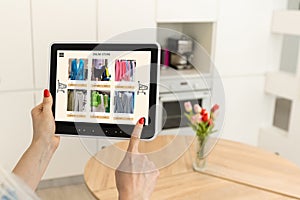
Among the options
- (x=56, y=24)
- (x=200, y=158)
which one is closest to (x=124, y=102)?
(x=200, y=158)

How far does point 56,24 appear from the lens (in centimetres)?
257

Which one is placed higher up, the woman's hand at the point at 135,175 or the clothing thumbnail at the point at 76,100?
the clothing thumbnail at the point at 76,100

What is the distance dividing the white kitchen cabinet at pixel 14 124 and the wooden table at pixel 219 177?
0.92 metres

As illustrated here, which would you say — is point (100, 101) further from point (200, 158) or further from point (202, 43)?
point (202, 43)

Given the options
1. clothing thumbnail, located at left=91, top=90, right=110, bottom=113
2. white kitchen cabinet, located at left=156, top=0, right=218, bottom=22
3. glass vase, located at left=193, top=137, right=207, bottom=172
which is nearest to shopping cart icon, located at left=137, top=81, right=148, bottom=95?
clothing thumbnail, located at left=91, top=90, right=110, bottom=113

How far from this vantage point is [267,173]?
187 cm

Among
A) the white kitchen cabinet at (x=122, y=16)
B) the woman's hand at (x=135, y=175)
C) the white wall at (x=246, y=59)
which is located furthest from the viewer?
the white wall at (x=246, y=59)

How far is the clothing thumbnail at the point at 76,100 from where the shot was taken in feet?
4.15

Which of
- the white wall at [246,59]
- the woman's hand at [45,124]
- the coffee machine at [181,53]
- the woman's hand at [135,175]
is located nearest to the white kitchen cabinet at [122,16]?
the coffee machine at [181,53]

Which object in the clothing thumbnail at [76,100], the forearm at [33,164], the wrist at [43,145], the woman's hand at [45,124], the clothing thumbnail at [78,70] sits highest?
the clothing thumbnail at [78,70]

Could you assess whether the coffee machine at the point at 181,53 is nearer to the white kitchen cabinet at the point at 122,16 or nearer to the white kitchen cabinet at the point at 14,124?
the white kitchen cabinet at the point at 122,16

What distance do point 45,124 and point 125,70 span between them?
1.02ft

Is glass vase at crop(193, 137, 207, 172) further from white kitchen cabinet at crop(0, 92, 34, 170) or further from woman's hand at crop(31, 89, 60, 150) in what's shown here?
white kitchen cabinet at crop(0, 92, 34, 170)

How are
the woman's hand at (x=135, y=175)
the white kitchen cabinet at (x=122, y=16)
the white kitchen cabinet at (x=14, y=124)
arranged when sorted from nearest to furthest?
the woman's hand at (x=135, y=175), the white kitchen cabinet at (x=14, y=124), the white kitchen cabinet at (x=122, y=16)
